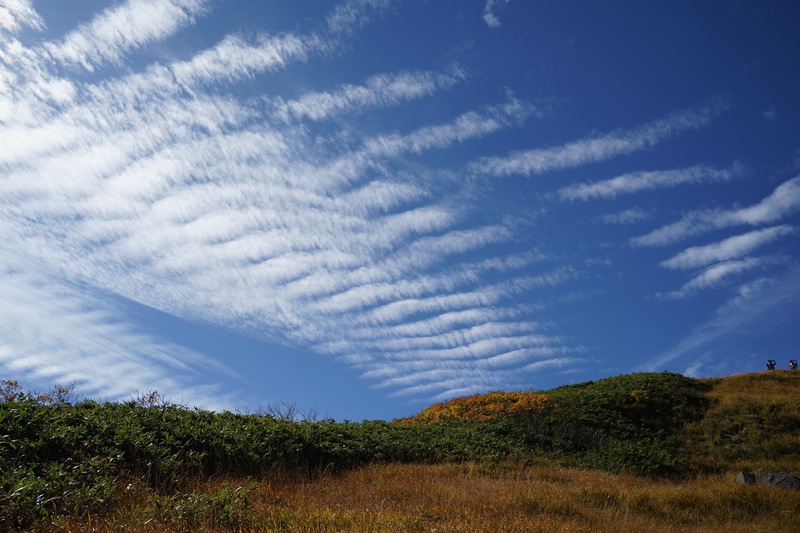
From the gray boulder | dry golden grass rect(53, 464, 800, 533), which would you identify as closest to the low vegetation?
dry golden grass rect(53, 464, 800, 533)

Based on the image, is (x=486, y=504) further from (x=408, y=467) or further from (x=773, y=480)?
(x=773, y=480)

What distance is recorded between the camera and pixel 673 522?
1413cm

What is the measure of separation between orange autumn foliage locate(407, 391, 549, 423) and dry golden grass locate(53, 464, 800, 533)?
7738mm

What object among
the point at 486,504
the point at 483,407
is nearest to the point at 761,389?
the point at 483,407

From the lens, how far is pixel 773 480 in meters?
18.3

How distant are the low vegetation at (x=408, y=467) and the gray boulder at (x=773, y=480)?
0.92m

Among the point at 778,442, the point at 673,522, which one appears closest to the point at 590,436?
the point at 778,442

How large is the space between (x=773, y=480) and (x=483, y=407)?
13.5 meters

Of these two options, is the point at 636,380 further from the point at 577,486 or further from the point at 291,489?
the point at 291,489

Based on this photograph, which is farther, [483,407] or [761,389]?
[761,389]

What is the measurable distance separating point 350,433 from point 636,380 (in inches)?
811

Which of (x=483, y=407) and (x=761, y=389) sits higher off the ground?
(x=483, y=407)

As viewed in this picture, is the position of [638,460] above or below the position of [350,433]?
below

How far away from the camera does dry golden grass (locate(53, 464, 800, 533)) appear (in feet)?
30.0
